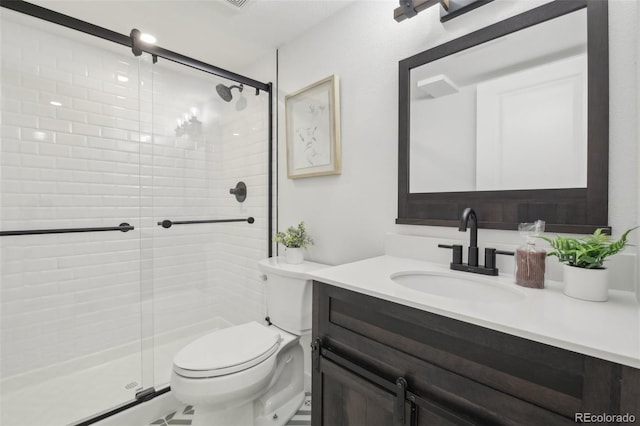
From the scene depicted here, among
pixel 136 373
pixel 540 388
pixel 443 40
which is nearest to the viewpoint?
pixel 540 388

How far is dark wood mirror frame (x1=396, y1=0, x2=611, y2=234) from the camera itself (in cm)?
93

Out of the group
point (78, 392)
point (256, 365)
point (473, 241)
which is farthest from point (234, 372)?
point (78, 392)

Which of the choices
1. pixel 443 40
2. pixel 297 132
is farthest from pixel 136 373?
pixel 443 40

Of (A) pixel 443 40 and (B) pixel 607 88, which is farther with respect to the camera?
(A) pixel 443 40

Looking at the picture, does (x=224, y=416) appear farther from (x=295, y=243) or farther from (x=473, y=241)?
(x=473, y=241)

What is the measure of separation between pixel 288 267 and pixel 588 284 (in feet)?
3.99

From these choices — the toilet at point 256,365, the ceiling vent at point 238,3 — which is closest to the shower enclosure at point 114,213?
the ceiling vent at point 238,3

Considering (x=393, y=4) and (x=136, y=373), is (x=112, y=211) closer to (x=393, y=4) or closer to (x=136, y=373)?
(x=136, y=373)

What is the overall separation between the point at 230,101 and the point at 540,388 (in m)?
2.19

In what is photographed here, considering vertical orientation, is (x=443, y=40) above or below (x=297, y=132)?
above

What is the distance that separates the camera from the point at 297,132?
1.91m

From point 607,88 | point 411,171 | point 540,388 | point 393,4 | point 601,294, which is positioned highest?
point 393,4

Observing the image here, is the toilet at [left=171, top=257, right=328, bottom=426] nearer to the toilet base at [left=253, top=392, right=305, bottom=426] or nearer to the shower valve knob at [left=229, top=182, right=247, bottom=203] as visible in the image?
the toilet base at [left=253, top=392, right=305, bottom=426]

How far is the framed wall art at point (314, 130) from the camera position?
1.65 metres
